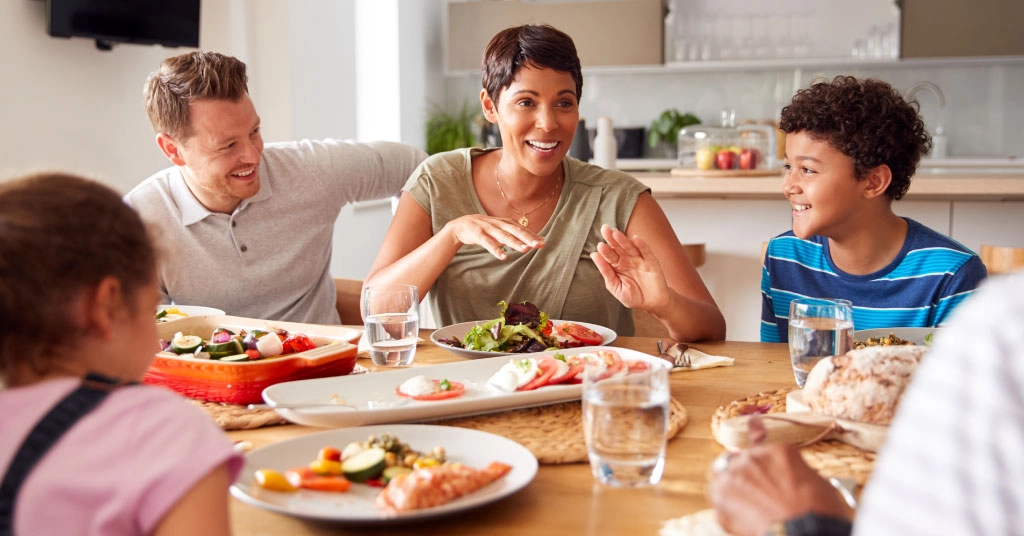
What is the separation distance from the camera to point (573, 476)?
109 cm

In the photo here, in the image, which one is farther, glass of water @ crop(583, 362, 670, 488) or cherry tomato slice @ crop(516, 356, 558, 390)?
cherry tomato slice @ crop(516, 356, 558, 390)

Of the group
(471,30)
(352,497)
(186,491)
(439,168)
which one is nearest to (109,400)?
(186,491)

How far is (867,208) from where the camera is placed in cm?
212

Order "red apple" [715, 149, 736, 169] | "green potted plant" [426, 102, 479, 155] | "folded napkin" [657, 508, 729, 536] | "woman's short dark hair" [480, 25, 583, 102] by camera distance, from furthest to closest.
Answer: "green potted plant" [426, 102, 479, 155] < "red apple" [715, 149, 736, 169] < "woman's short dark hair" [480, 25, 583, 102] < "folded napkin" [657, 508, 729, 536]

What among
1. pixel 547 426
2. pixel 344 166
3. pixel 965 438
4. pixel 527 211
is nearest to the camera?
pixel 965 438

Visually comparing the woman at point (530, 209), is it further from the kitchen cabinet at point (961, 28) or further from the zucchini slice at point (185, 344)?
the kitchen cabinet at point (961, 28)

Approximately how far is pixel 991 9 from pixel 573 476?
5.91m

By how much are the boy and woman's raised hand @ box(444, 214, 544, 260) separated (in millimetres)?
716

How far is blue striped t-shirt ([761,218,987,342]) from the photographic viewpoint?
201cm

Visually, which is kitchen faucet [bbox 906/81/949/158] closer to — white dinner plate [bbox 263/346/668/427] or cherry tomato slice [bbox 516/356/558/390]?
white dinner plate [bbox 263/346/668/427]

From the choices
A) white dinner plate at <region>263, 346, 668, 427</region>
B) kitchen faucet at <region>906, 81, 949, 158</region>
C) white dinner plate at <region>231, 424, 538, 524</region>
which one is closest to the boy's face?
white dinner plate at <region>263, 346, 668, 427</region>

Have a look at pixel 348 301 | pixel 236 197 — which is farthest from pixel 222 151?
pixel 348 301

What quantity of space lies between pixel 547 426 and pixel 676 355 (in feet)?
1.45

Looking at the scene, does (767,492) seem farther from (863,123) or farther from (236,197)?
(236,197)
